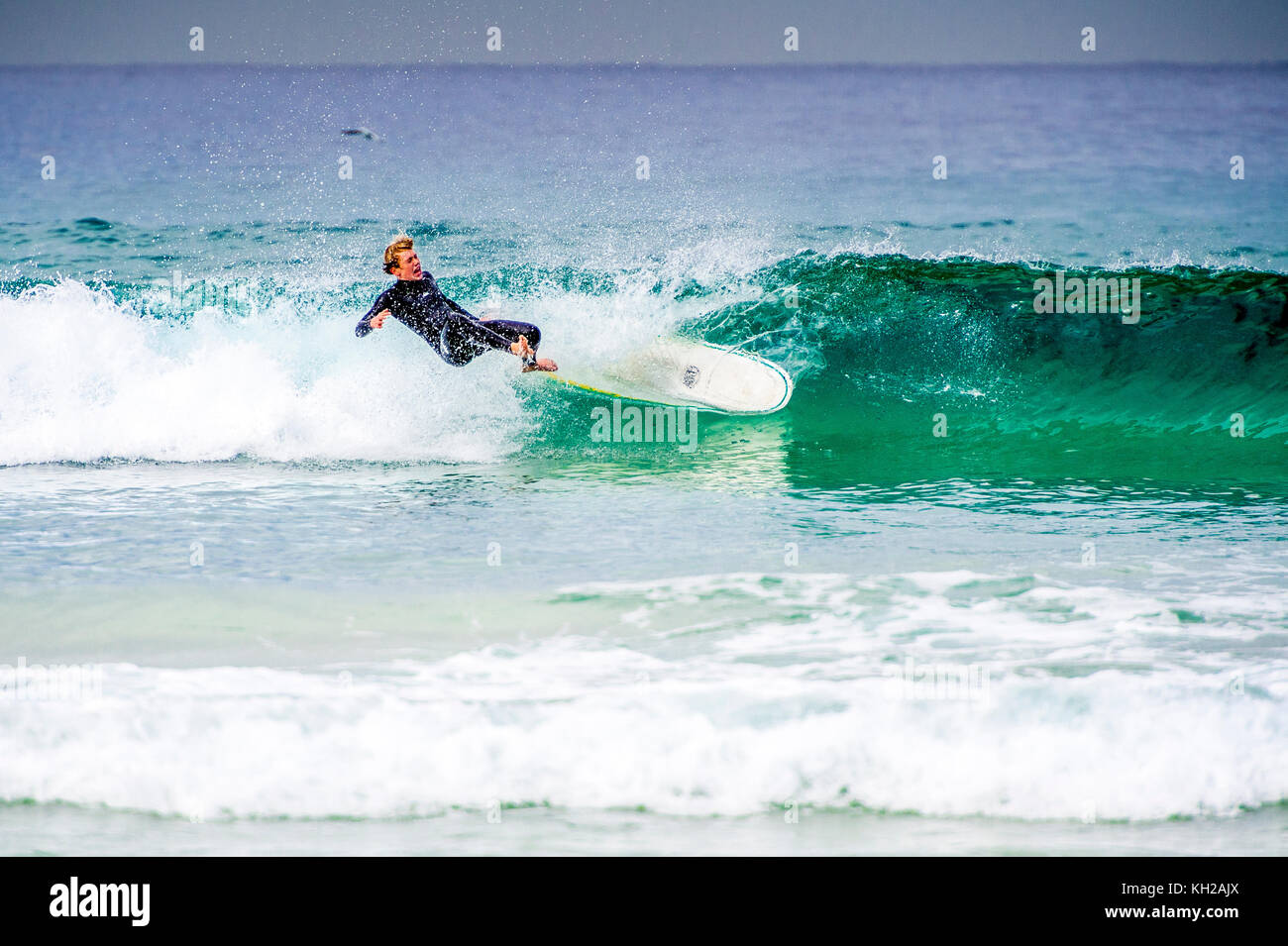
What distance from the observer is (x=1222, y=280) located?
1104 cm

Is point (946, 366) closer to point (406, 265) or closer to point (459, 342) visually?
point (459, 342)

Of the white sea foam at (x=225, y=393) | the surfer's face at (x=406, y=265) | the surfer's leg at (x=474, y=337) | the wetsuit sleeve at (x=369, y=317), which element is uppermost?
the surfer's face at (x=406, y=265)

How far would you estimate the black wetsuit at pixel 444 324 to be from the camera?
7250 mm

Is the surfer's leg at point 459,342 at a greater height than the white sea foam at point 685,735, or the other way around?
the surfer's leg at point 459,342

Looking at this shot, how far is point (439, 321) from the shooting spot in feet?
24.1

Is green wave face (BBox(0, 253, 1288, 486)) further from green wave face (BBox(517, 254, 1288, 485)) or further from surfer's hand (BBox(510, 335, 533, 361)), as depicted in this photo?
surfer's hand (BBox(510, 335, 533, 361))

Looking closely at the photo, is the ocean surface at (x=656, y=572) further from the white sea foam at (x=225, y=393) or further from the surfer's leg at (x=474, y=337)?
the surfer's leg at (x=474, y=337)

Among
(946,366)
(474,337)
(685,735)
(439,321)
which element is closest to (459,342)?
(474,337)

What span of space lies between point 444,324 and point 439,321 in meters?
0.04

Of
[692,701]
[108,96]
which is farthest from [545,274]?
[108,96]

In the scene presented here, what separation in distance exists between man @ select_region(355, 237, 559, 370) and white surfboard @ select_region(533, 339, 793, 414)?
1.07 m

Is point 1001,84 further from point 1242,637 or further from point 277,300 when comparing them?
point 1242,637

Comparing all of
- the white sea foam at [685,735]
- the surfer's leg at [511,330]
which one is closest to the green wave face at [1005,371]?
the surfer's leg at [511,330]

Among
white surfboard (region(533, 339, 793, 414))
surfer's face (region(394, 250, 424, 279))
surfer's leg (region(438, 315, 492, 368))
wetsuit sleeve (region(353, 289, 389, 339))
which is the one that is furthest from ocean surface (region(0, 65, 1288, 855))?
surfer's face (region(394, 250, 424, 279))
